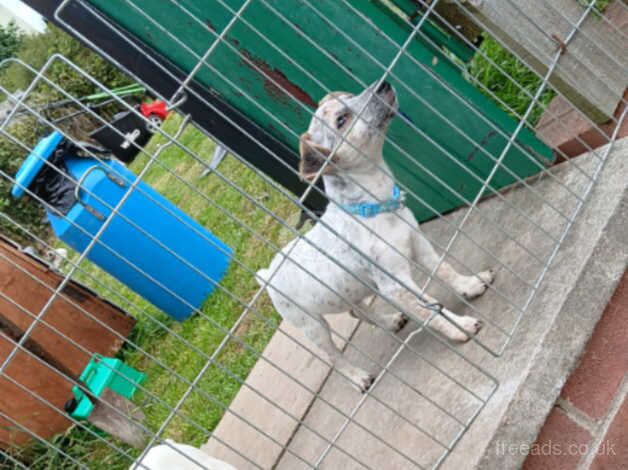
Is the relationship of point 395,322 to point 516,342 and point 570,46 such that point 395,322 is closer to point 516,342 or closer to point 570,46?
point 516,342

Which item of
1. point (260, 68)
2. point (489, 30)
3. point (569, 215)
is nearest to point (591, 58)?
point (489, 30)

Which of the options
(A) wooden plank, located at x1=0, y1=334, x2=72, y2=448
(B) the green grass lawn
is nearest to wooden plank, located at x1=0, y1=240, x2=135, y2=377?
(A) wooden plank, located at x1=0, y1=334, x2=72, y2=448

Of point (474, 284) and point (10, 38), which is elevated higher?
point (10, 38)

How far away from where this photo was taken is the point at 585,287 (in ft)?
6.41

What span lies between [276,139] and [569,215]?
124 cm

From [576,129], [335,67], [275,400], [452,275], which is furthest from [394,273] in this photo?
[275,400]

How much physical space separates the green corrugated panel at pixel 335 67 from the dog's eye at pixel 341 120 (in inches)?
6.4

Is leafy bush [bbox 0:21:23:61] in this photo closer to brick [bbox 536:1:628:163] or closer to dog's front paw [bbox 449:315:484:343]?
brick [bbox 536:1:628:163]

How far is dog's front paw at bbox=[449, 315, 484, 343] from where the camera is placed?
220cm

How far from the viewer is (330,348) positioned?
8.80 ft

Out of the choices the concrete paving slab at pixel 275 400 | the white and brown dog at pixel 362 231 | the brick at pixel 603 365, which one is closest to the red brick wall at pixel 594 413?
the brick at pixel 603 365

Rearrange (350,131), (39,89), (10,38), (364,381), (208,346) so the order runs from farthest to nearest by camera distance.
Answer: (10,38) → (39,89) → (208,346) → (364,381) → (350,131)

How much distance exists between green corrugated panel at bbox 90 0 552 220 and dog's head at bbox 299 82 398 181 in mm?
96

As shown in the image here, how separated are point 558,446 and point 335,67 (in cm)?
149
